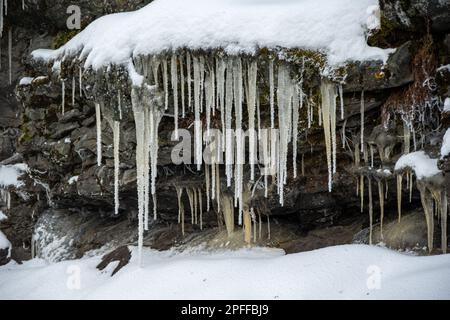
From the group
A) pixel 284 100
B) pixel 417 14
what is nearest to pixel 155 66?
pixel 284 100

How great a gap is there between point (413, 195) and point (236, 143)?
267 cm

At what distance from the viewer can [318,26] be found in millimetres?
5785

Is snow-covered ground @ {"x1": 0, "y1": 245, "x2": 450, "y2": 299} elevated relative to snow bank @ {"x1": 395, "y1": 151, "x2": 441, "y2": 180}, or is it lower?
lower

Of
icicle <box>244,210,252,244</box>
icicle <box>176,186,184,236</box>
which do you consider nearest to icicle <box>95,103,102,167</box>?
icicle <box>176,186,184,236</box>

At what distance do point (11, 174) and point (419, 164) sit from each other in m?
8.34

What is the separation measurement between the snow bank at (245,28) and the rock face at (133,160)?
1.10 feet

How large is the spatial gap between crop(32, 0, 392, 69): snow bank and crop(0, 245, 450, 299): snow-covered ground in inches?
98.4

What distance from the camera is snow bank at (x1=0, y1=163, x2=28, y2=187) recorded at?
31.9 feet

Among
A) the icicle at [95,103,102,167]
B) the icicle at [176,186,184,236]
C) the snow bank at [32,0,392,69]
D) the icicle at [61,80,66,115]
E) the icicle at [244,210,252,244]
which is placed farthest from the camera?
the icicle at [176,186,184,236]

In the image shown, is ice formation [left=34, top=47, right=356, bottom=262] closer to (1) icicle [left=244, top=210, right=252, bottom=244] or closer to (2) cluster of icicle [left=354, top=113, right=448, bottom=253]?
(2) cluster of icicle [left=354, top=113, right=448, bottom=253]

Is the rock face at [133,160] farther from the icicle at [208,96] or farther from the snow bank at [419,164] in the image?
the icicle at [208,96]

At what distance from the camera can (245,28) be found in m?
5.92

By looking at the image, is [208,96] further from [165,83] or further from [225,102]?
[165,83]
